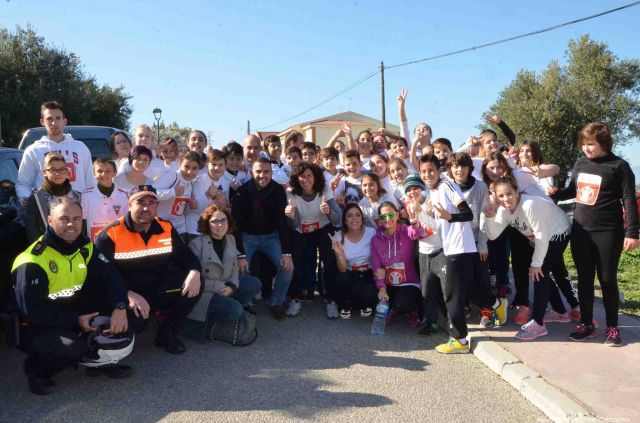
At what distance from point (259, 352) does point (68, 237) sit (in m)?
1.94

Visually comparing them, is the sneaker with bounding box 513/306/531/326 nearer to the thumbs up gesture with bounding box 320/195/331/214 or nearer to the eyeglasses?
the thumbs up gesture with bounding box 320/195/331/214

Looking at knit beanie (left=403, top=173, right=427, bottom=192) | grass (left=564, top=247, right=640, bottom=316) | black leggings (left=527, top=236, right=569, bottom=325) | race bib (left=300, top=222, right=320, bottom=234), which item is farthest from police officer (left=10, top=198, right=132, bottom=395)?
grass (left=564, top=247, right=640, bottom=316)

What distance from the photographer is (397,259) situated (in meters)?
5.51

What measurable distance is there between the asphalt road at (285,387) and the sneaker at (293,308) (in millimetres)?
704

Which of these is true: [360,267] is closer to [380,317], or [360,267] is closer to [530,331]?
[380,317]

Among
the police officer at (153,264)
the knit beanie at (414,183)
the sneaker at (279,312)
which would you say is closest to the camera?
the police officer at (153,264)

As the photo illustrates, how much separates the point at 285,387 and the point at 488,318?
2.42 metres

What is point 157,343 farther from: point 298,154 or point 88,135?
point 88,135

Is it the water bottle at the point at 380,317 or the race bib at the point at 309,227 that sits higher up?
Answer: the race bib at the point at 309,227

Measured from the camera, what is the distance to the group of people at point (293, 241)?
3949mm

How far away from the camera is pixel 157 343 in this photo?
4.74 m

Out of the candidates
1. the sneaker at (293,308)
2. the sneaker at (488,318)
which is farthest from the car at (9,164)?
the sneaker at (488,318)

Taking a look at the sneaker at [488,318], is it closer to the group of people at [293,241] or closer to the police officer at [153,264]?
the group of people at [293,241]

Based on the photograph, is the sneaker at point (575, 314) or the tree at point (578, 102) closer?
the sneaker at point (575, 314)
